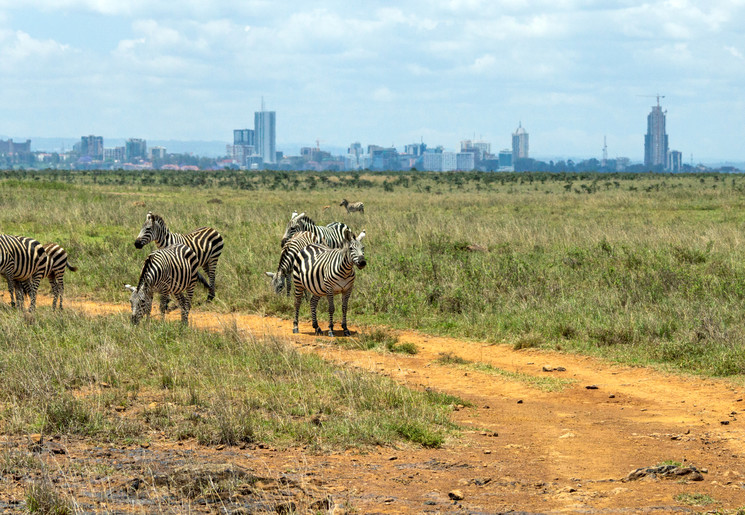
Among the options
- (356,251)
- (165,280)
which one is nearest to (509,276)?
(356,251)

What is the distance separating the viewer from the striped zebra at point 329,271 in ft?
40.6

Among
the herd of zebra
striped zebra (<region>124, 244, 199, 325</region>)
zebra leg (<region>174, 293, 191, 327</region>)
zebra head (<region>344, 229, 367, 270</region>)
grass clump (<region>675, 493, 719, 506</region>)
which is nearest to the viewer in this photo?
grass clump (<region>675, 493, 719, 506</region>)

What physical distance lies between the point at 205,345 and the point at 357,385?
2.83 meters

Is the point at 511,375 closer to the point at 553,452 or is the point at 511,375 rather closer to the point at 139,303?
the point at 553,452

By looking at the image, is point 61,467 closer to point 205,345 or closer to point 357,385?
point 357,385

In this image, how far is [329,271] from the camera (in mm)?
12734

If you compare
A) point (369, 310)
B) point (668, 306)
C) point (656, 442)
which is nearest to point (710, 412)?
point (656, 442)

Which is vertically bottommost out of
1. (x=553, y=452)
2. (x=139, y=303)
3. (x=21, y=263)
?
(x=553, y=452)

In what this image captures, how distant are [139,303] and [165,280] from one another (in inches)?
22.8

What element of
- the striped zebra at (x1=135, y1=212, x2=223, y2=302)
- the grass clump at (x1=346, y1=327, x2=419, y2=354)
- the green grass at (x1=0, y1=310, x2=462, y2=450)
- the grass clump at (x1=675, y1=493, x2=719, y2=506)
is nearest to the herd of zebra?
the striped zebra at (x1=135, y1=212, x2=223, y2=302)

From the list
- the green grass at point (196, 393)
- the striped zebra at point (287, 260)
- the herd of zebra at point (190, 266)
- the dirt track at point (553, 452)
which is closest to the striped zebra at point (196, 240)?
the herd of zebra at point (190, 266)

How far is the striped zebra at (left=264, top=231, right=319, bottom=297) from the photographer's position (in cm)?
1548

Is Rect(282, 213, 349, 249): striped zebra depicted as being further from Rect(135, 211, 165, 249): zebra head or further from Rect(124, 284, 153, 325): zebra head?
Rect(124, 284, 153, 325): zebra head

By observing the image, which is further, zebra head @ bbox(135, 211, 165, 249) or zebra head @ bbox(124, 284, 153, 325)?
zebra head @ bbox(135, 211, 165, 249)
